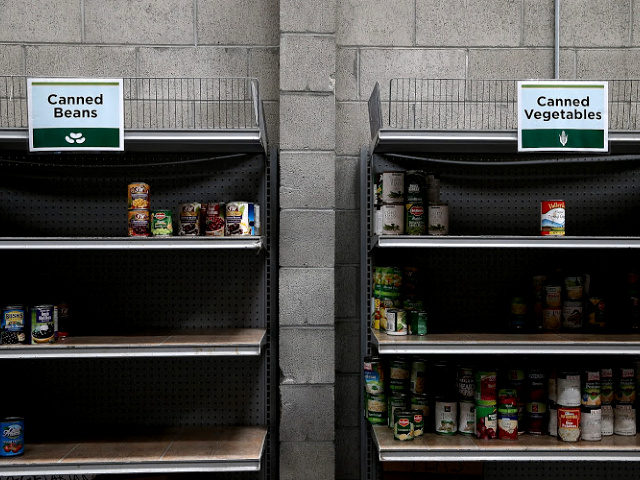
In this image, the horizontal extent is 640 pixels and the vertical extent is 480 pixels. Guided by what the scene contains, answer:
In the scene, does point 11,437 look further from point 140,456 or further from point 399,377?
point 399,377

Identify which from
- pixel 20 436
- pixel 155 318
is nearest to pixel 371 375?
pixel 155 318

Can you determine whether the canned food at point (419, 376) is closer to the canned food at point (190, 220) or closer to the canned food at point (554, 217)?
the canned food at point (554, 217)

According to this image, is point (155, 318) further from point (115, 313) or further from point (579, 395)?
point (579, 395)

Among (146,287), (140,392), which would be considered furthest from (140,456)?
(146,287)

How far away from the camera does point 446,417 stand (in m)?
2.51

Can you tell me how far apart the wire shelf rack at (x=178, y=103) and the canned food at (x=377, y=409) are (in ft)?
5.06

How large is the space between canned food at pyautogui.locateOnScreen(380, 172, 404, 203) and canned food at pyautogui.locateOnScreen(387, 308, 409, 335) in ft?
1.65

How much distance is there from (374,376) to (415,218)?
0.76 meters

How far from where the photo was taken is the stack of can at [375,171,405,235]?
249 centimetres

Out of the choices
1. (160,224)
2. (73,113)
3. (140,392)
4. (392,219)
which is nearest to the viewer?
(73,113)

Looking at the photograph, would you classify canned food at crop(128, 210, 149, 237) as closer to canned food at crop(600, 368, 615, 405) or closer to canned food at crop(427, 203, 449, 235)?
canned food at crop(427, 203, 449, 235)

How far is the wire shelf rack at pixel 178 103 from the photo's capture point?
2992 mm

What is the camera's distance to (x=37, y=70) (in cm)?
299

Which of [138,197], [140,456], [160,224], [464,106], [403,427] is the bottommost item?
[140,456]
